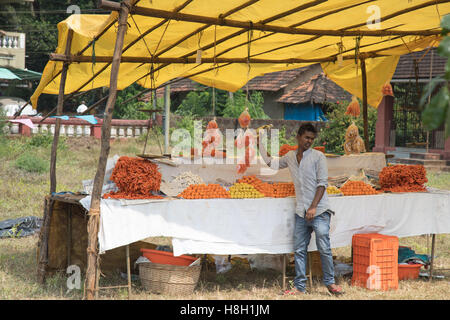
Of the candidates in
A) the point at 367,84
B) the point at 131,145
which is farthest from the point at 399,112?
the point at 367,84

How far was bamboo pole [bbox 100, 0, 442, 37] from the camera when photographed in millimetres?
5211

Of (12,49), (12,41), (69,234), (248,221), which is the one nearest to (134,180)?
(248,221)

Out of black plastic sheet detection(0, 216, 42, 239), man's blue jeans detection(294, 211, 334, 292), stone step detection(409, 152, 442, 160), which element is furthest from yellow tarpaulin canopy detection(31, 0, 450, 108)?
stone step detection(409, 152, 442, 160)

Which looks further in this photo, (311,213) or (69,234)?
(69,234)

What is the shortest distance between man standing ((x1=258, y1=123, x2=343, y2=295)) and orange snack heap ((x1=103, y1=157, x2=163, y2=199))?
4.88 feet

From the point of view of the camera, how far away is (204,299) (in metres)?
5.40

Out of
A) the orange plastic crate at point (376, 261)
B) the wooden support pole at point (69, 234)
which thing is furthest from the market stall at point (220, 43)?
the orange plastic crate at point (376, 261)

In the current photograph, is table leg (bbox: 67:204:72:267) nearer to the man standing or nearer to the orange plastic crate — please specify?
the man standing

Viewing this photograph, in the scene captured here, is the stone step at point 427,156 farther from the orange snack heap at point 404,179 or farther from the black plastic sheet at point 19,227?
the black plastic sheet at point 19,227

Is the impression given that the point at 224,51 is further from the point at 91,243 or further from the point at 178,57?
the point at 91,243

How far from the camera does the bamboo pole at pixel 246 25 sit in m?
5.21

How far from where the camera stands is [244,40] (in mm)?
6961

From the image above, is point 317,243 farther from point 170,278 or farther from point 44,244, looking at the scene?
point 44,244

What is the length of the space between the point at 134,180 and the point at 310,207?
1.81m
